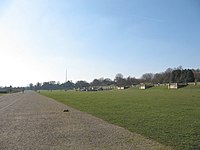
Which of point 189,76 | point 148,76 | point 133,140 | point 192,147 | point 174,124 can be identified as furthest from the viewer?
point 148,76

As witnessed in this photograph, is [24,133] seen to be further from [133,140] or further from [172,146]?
[172,146]

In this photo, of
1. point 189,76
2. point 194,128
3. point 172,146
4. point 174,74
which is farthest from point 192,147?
point 174,74

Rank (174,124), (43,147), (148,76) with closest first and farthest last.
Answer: (43,147) → (174,124) → (148,76)

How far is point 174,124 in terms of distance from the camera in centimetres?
1459

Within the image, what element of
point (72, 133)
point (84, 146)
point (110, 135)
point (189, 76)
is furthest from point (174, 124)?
point (189, 76)

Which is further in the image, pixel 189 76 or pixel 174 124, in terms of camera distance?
pixel 189 76

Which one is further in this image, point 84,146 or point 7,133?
point 7,133

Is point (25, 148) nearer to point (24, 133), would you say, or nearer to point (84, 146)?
point (84, 146)

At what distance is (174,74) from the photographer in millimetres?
139125

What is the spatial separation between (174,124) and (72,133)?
15.7 ft

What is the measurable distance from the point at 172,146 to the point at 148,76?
185 meters

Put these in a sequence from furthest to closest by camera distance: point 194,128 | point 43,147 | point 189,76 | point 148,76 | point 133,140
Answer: point 148,76 → point 189,76 → point 194,128 → point 133,140 → point 43,147

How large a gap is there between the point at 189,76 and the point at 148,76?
67260mm

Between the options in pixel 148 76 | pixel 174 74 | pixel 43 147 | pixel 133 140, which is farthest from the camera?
pixel 148 76
